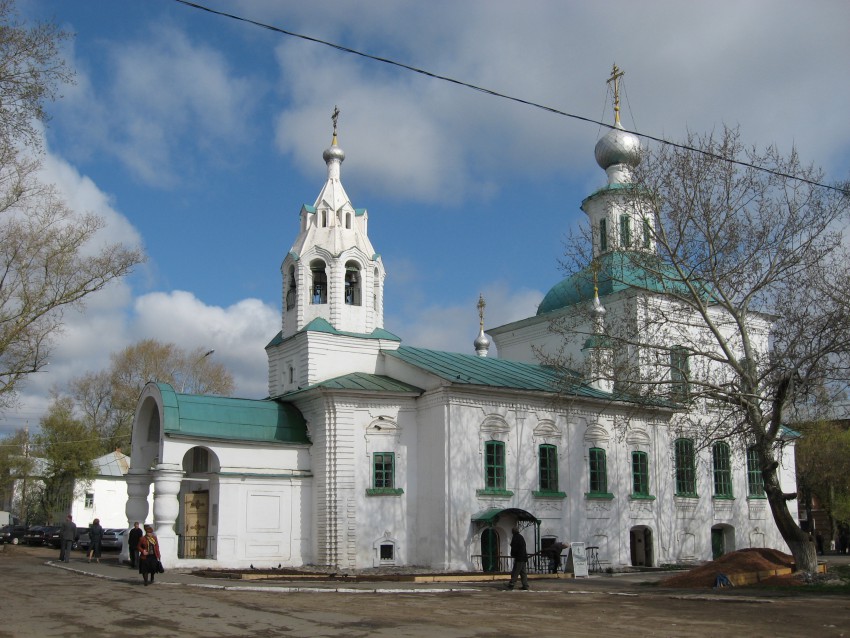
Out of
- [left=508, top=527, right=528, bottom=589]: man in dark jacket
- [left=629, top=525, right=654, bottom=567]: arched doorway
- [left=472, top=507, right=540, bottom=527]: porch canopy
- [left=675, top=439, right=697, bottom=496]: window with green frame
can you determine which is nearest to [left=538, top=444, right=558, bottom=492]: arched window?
[left=472, top=507, right=540, bottom=527]: porch canopy

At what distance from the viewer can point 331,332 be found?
26.5 metres

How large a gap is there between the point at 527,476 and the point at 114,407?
30237 mm

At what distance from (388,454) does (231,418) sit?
15.0ft

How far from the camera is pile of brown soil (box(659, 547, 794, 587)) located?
18719mm

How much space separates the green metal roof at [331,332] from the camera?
86.7 ft

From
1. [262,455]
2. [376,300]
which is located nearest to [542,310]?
[376,300]

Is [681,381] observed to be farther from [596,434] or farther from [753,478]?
[753,478]

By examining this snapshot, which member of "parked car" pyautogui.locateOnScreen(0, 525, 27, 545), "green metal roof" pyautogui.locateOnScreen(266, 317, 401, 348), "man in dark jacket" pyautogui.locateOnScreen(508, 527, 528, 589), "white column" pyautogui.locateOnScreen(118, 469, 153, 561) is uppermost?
"green metal roof" pyautogui.locateOnScreen(266, 317, 401, 348)

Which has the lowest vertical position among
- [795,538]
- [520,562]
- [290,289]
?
[520,562]

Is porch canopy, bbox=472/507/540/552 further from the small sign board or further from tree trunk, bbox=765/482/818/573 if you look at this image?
tree trunk, bbox=765/482/818/573

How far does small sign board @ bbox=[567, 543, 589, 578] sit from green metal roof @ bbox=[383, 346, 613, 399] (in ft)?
14.3

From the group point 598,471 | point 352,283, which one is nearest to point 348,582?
point 598,471

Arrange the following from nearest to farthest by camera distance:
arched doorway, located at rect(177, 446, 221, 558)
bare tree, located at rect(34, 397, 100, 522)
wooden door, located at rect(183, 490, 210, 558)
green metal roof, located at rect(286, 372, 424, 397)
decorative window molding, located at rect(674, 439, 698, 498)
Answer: arched doorway, located at rect(177, 446, 221, 558) < wooden door, located at rect(183, 490, 210, 558) < green metal roof, located at rect(286, 372, 424, 397) < decorative window molding, located at rect(674, 439, 698, 498) < bare tree, located at rect(34, 397, 100, 522)

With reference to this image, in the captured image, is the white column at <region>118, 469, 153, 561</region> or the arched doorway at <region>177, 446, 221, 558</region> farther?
the white column at <region>118, 469, 153, 561</region>
